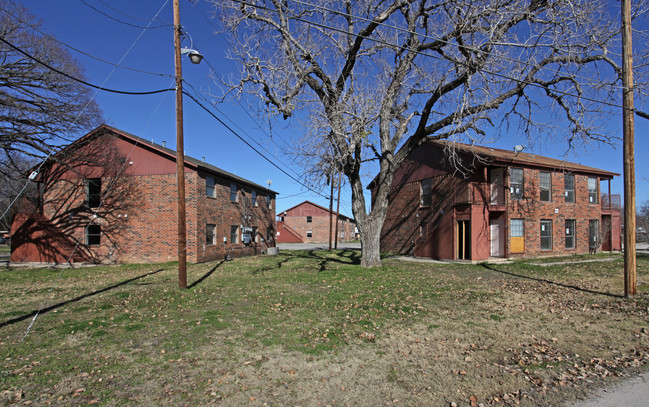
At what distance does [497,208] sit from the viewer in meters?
19.5

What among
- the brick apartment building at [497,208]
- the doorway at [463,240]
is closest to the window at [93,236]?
the brick apartment building at [497,208]

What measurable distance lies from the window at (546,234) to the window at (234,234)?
18676 millimetres

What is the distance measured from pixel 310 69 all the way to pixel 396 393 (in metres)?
10.9

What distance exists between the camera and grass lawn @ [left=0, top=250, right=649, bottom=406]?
411cm

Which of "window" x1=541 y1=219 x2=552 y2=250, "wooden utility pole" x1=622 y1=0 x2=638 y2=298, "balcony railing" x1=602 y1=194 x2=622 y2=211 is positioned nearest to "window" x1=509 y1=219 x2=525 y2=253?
"window" x1=541 y1=219 x2=552 y2=250

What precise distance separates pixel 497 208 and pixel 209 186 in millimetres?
15873

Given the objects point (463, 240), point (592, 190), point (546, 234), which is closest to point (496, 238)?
point (463, 240)

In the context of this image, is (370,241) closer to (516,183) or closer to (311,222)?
(516,183)

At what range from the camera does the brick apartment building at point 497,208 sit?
19.4 metres

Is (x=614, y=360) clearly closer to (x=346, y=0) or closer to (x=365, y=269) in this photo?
(x=365, y=269)

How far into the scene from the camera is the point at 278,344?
5.55 metres

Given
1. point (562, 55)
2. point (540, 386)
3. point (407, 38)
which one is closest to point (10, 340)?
point (540, 386)

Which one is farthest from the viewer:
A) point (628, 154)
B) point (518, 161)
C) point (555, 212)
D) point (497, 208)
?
point (555, 212)

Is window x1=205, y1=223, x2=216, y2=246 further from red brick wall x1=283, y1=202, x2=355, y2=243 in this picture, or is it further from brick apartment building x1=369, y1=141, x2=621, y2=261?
→ red brick wall x1=283, y1=202, x2=355, y2=243
